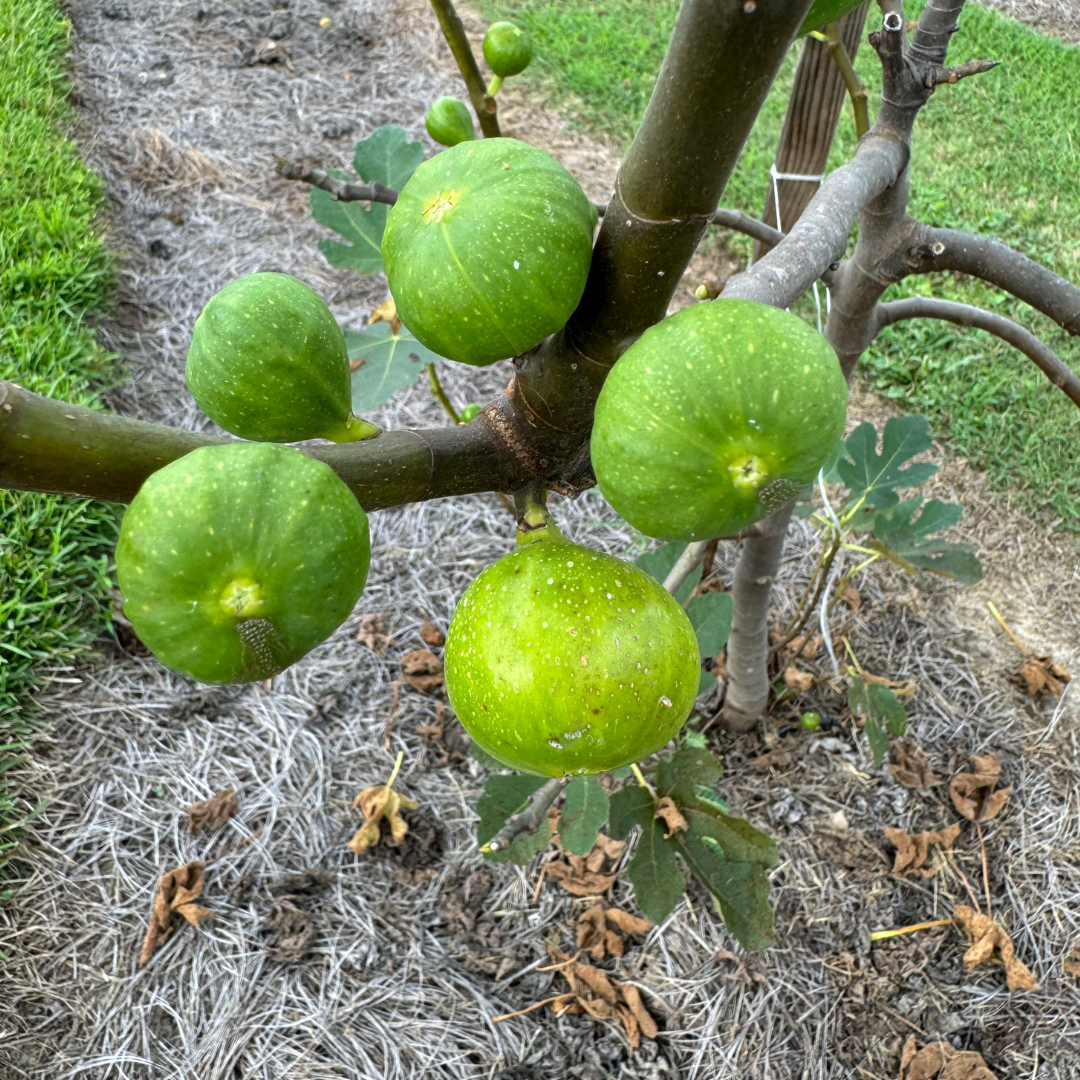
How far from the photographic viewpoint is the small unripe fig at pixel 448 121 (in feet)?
4.03

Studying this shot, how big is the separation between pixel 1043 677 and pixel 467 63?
268 cm

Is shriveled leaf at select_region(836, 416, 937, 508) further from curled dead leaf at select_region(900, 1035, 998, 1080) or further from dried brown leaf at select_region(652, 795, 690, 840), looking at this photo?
curled dead leaf at select_region(900, 1035, 998, 1080)

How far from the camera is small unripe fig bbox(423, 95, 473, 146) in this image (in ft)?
4.03

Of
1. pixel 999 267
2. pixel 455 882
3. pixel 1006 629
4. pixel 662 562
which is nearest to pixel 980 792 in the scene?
pixel 1006 629

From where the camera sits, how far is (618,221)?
2.12ft

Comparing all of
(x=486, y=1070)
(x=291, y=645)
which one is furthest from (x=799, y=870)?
(x=291, y=645)

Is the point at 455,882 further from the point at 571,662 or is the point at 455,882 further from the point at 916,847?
the point at 571,662

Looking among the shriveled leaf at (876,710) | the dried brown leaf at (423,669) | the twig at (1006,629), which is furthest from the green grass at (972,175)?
the dried brown leaf at (423,669)

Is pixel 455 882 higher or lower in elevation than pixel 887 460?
lower

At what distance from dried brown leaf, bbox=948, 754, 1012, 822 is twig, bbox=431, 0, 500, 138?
2274mm

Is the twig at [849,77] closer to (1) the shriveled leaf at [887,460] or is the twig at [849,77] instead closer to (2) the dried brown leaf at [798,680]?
(1) the shriveled leaf at [887,460]

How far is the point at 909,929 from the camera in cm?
234

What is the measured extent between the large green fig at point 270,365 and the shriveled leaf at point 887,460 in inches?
54.1

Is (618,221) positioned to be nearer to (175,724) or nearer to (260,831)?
(260,831)
